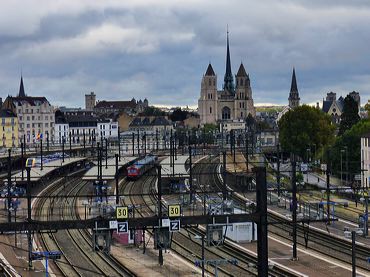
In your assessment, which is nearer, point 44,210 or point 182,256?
point 182,256

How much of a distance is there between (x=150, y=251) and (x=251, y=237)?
240 inches

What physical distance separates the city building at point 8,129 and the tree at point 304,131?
6594cm

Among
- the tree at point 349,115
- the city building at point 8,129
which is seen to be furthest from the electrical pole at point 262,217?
the city building at point 8,129

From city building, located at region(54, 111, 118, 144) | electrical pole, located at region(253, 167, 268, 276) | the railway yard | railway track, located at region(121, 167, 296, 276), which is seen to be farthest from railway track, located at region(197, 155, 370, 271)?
city building, located at region(54, 111, 118, 144)

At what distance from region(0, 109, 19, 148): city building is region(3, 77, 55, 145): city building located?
6.78 meters

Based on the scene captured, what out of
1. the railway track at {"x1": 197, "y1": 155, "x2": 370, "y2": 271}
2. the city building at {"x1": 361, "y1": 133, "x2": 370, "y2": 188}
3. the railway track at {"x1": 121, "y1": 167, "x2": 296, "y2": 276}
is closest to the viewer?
the railway track at {"x1": 121, "y1": 167, "x2": 296, "y2": 276}

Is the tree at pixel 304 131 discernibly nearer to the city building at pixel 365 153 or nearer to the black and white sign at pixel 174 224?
the city building at pixel 365 153

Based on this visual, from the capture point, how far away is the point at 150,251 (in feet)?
112

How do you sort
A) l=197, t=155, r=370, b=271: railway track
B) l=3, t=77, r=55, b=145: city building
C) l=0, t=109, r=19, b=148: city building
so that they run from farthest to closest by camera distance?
l=3, t=77, r=55, b=145: city building < l=0, t=109, r=19, b=148: city building < l=197, t=155, r=370, b=271: railway track

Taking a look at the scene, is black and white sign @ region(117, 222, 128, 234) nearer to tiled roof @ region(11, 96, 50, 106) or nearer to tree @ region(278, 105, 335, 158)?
tree @ region(278, 105, 335, 158)

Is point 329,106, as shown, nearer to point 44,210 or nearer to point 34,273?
point 44,210

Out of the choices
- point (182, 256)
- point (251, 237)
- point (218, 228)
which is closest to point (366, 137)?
point (251, 237)

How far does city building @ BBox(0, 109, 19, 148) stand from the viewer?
138 m

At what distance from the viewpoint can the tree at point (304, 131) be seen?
86.0 m
